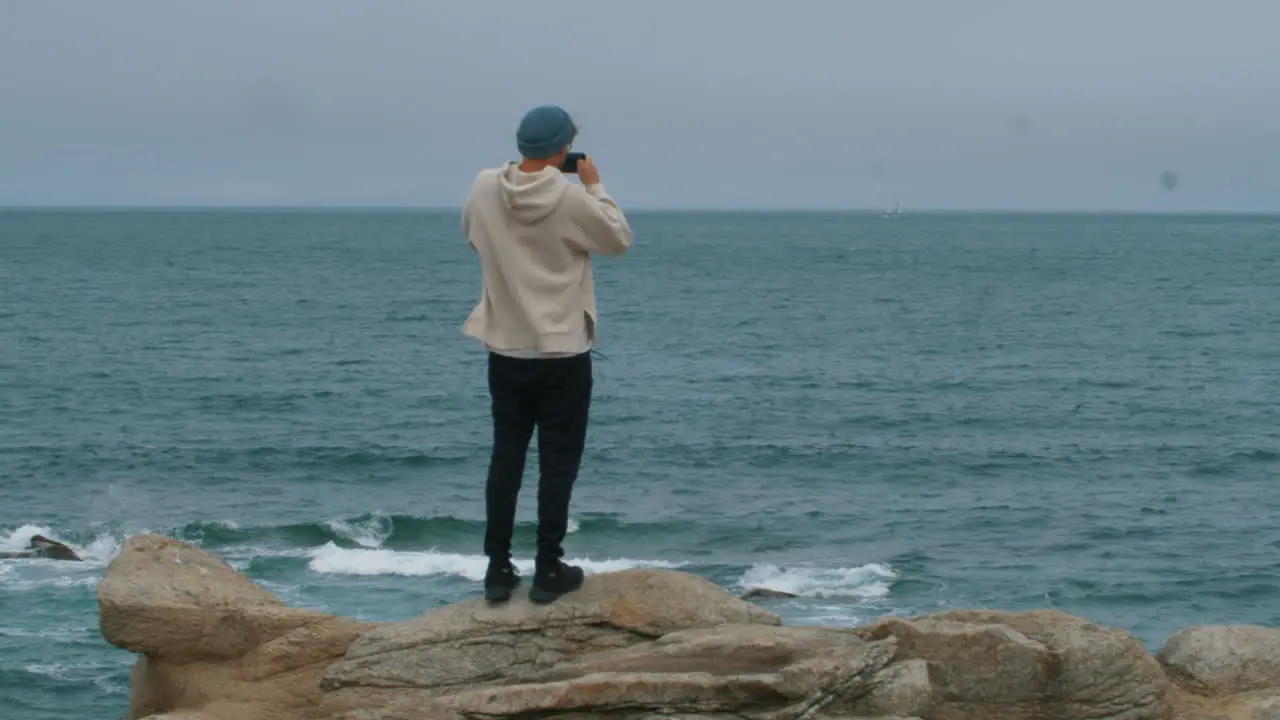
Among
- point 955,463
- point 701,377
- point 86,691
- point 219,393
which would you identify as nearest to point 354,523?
point 86,691

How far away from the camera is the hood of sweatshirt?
8.85 meters

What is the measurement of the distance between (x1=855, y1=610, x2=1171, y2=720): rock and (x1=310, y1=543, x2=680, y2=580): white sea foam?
2279 cm

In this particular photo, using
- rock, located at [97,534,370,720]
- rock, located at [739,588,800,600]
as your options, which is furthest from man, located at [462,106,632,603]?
rock, located at [739,588,800,600]

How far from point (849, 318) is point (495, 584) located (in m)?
90.6

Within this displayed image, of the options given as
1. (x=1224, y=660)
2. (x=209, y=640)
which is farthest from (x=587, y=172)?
(x=1224, y=660)

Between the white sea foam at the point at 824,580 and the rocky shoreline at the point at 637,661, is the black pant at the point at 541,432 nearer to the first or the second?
the rocky shoreline at the point at 637,661

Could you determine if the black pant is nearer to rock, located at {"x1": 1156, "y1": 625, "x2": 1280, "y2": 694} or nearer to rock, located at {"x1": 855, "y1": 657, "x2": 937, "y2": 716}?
rock, located at {"x1": 855, "y1": 657, "x2": 937, "y2": 716}

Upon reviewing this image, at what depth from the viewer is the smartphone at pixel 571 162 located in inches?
358

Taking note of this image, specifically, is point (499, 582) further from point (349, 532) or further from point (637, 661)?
point (349, 532)

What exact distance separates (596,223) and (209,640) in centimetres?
394

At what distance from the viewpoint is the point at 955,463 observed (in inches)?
1836

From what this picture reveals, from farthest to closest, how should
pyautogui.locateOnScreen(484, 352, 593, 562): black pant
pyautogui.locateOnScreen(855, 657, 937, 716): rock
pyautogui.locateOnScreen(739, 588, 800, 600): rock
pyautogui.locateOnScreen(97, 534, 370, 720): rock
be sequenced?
pyautogui.locateOnScreen(739, 588, 800, 600): rock, pyautogui.locateOnScreen(97, 534, 370, 720): rock, pyautogui.locateOnScreen(484, 352, 593, 562): black pant, pyautogui.locateOnScreen(855, 657, 937, 716): rock

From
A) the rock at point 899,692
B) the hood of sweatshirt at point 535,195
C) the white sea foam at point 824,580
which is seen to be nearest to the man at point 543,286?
the hood of sweatshirt at point 535,195

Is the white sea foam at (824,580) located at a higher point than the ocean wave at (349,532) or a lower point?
higher
